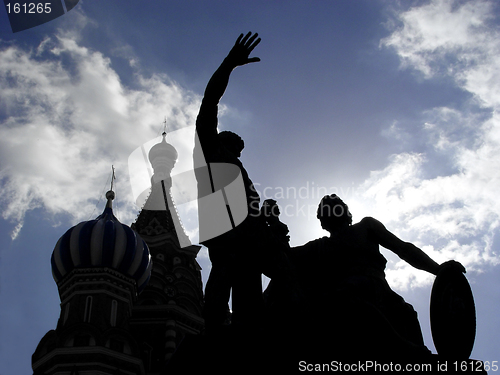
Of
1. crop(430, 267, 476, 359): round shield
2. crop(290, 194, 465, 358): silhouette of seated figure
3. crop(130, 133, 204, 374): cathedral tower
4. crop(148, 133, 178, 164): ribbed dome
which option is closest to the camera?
crop(430, 267, 476, 359): round shield

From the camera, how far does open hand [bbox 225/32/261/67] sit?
461 cm

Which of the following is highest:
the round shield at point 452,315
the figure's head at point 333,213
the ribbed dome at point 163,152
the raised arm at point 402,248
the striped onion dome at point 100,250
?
the ribbed dome at point 163,152

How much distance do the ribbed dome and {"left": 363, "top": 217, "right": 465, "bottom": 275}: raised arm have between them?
50549mm

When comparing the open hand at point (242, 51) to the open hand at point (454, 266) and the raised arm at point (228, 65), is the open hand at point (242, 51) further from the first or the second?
the open hand at point (454, 266)

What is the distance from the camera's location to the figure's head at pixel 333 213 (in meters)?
4.59

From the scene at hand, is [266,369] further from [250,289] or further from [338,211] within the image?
[338,211]

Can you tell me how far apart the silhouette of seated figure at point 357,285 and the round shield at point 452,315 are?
102 millimetres

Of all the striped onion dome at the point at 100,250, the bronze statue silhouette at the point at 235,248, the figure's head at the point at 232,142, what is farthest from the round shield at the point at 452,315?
the striped onion dome at the point at 100,250

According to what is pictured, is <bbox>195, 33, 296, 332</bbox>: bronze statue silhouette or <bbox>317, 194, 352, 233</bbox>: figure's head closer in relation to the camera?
<bbox>195, 33, 296, 332</bbox>: bronze statue silhouette

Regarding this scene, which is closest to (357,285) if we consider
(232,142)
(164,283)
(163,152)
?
(232,142)

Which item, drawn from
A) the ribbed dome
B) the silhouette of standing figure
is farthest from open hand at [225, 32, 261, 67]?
the ribbed dome

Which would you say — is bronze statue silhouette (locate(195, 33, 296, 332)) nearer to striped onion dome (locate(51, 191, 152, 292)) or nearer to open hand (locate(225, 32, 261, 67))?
open hand (locate(225, 32, 261, 67))

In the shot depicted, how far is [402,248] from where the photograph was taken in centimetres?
416

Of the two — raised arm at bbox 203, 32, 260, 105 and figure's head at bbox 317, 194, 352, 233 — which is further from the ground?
raised arm at bbox 203, 32, 260, 105
